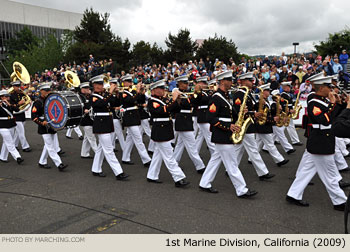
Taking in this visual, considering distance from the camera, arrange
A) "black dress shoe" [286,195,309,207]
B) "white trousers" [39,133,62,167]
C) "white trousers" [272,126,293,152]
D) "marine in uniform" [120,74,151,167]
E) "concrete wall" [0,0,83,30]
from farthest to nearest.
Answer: "concrete wall" [0,0,83,30]
"white trousers" [272,126,293,152]
"marine in uniform" [120,74,151,167]
"white trousers" [39,133,62,167]
"black dress shoe" [286,195,309,207]

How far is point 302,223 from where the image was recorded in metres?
4.40

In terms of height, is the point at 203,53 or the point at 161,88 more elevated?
the point at 203,53

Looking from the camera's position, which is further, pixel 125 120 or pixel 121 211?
pixel 125 120

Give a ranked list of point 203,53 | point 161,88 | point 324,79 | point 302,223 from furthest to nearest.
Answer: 1. point 203,53
2. point 161,88
3. point 324,79
4. point 302,223

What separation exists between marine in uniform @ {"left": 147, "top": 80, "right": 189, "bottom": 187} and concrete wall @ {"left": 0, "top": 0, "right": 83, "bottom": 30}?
208 ft

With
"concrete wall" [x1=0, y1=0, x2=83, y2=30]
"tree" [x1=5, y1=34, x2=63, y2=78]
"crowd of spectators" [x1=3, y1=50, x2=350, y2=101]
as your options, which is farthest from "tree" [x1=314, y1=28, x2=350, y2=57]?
"concrete wall" [x1=0, y1=0, x2=83, y2=30]

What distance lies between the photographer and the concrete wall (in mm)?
59250

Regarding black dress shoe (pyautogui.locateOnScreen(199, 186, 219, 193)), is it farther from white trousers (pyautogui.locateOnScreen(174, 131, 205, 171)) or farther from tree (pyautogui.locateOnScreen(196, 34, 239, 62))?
tree (pyautogui.locateOnScreen(196, 34, 239, 62))

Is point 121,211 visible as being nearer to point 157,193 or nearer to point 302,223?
point 157,193

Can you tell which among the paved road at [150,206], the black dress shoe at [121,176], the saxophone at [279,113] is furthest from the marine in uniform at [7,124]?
the saxophone at [279,113]

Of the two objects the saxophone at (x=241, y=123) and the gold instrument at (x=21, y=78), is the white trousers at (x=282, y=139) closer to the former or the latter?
the saxophone at (x=241, y=123)

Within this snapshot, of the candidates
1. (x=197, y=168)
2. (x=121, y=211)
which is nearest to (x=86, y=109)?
(x=197, y=168)

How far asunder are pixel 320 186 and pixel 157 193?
3010 millimetres

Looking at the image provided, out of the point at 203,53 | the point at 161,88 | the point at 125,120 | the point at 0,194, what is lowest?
the point at 0,194
